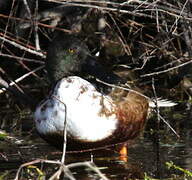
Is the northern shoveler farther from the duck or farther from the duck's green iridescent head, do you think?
the duck's green iridescent head

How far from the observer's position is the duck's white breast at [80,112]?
416 centimetres

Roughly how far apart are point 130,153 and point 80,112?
2.17ft

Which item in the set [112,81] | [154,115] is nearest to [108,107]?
[112,81]

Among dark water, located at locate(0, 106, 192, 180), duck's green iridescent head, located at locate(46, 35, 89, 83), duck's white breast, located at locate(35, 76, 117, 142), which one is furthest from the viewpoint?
duck's green iridescent head, located at locate(46, 35, 89, 83)

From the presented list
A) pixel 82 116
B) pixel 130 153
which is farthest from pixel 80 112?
pixel 130 153

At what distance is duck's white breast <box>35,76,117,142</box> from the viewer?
416 centimetres

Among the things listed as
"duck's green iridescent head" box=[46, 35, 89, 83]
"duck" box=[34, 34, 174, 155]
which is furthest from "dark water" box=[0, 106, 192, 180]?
"duck's green iridescent head" box=[46, 35, 89, 83]

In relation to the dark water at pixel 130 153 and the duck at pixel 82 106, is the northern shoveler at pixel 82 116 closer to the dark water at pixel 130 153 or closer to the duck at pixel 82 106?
the duck at pixel 82 106

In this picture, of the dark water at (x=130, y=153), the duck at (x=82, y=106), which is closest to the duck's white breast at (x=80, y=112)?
the duck at (x=82, y=106)

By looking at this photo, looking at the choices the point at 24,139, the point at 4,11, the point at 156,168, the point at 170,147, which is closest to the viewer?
the point at 156,168

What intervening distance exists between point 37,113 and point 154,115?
181 cm

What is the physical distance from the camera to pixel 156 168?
3.87 meters

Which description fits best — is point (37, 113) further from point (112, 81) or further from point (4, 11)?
point (4, 11)

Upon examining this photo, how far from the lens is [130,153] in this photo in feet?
14.9
